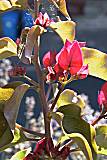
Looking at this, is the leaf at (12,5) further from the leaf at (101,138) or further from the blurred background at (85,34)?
the blurred background at (85,34)

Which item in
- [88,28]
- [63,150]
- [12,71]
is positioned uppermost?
[12,71]

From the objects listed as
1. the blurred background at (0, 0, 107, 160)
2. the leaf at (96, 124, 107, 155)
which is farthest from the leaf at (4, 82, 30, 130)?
the blurred background at (0, 0, 107, 160)

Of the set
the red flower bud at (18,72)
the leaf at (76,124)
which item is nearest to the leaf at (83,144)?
the leaf at (76,124)

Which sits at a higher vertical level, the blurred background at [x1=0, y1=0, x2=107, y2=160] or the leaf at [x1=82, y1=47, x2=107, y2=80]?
the leaf at [x1=82, y1=47, x2=107, y2=80]

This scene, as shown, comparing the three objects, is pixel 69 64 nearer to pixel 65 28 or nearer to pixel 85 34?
pixel 65 28

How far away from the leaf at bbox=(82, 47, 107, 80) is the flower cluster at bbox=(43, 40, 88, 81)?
2 cm

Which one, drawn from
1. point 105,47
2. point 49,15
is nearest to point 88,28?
point 105,47

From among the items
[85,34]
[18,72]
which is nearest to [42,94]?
[18,72]

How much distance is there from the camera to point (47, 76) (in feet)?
2.41

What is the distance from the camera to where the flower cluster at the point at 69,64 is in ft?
2.39

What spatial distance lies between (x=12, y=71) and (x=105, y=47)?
274 inches

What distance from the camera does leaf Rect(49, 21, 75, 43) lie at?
2.43ft

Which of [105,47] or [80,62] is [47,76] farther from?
[105,47]

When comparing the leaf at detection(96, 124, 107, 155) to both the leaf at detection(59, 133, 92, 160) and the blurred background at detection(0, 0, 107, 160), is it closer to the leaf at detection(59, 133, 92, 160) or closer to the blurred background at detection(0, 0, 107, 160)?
the leaf at detection(59, 133, 92, 160)
